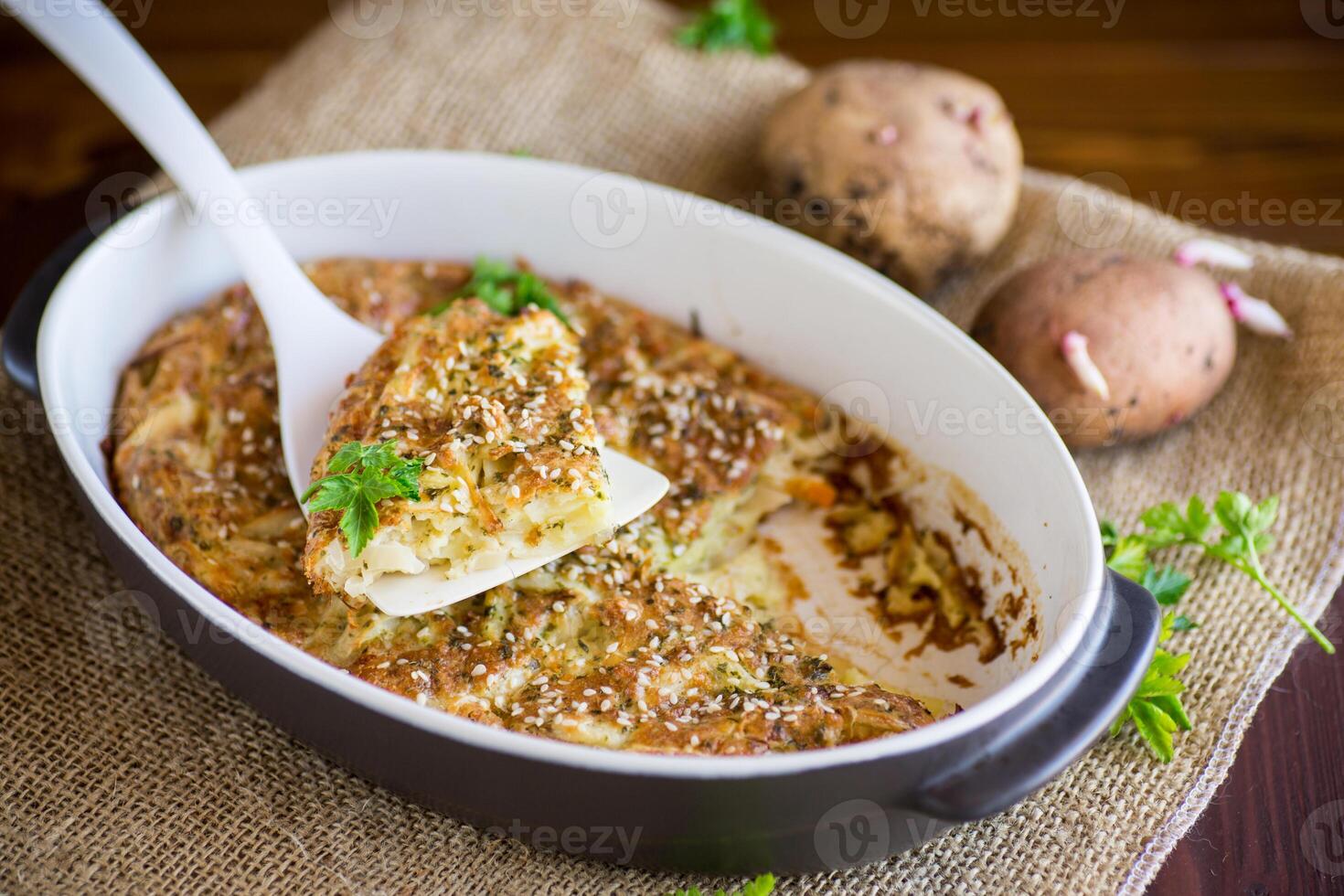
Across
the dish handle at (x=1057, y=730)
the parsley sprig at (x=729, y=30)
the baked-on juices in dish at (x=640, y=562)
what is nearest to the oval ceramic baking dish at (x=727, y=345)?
the dish handle at (x=1057, y=730)

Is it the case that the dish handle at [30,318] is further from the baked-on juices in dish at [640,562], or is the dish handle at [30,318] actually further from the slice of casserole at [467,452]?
the slice of casserole at [467,452]

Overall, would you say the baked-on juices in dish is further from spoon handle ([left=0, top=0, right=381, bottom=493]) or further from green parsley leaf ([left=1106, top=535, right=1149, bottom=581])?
green parsley leaf ([left=1106, top=535, right=1149, bottom=581])

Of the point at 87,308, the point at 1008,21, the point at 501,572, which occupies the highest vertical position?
the point at 87,308

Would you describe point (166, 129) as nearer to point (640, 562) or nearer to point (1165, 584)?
point (640, 562)

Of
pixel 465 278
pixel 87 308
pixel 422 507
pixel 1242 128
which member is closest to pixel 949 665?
pixel 422 507

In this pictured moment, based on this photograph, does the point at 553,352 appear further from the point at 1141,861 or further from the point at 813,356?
the point at 1141,861

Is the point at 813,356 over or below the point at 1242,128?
over
